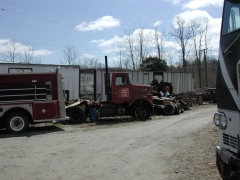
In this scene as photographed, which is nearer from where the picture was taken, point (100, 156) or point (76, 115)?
point (100, 156)

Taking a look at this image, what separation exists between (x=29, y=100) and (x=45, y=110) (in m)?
0.87

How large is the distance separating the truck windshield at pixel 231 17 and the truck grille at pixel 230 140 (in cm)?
152

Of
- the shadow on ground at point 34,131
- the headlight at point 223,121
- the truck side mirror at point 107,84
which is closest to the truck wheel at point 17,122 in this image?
the shadow on ground at point 34,131

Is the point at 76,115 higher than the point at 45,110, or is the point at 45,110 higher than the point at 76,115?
the point at 45,110

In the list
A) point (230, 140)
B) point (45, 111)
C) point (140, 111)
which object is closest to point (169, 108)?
point (140, 111)

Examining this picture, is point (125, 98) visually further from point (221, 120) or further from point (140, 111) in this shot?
point (221, 120)

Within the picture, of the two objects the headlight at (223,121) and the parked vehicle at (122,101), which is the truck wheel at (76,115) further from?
the headlight at (223,121)

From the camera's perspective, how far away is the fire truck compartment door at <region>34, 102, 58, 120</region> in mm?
12508

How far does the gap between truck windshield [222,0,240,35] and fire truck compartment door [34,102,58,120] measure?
32.4ft

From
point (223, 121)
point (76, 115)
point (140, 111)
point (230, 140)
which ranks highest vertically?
point (223, 121)

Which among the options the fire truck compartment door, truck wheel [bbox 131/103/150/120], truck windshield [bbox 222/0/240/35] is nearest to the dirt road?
the fire truck compartment door

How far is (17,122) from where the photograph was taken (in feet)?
40.4

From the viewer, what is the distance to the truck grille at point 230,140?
364cm

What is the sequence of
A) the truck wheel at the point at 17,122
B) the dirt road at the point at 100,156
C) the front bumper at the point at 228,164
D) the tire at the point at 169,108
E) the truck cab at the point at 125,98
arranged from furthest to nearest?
the tire at the point at 169,108 < the truck cab at the point at 125,98 < the truck wheel at the point at 17,122 < the dirt road at the point at 100,156 < the front bumper at the point at 228,164
